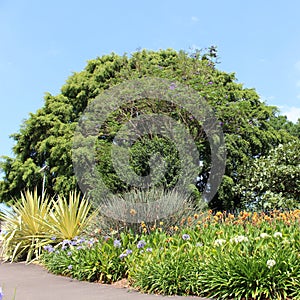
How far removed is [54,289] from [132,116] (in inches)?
372

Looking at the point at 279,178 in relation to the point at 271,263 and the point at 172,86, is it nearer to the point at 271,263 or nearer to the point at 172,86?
the point at 172,86

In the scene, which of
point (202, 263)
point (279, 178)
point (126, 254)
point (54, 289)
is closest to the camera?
point (202, 263)

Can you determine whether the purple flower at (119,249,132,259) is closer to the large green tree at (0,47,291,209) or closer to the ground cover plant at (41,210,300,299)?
the ground cover plant at (41,210,300,299)

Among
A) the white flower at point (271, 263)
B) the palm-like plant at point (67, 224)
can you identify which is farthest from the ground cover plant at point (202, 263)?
the palm-like plant at point (67, 224)

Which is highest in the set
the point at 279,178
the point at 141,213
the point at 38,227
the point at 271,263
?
the point at 279,178

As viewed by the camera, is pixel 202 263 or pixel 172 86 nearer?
pixel 202 263

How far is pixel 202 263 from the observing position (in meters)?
4.89

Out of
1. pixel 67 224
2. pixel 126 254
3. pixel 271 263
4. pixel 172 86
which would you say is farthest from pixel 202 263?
pixel 172 86

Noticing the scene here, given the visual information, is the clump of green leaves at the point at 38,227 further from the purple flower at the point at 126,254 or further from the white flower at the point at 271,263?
the white flower at the point at 271,263

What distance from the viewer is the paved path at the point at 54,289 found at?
16.0 feet

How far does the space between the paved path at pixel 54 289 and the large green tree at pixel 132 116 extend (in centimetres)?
728

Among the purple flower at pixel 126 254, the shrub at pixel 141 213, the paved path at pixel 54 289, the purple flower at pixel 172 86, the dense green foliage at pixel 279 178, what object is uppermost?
the purple flower at pixel 172 86

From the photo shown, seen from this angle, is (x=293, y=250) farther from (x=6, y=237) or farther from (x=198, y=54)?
(x=198, y=54)

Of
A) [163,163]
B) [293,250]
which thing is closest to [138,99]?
[163,163]
